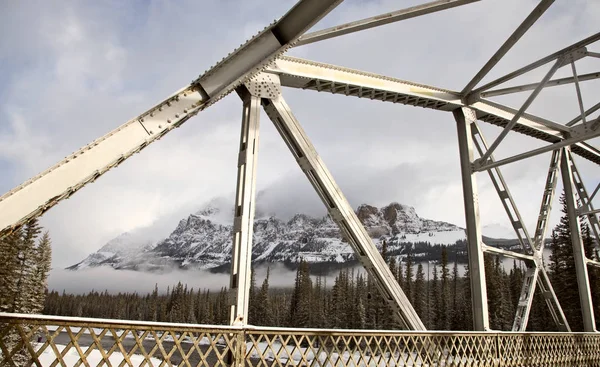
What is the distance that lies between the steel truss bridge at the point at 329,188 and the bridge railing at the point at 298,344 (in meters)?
0.03

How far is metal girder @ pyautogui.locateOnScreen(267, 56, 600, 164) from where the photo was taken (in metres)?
9.69

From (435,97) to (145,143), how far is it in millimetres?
9050

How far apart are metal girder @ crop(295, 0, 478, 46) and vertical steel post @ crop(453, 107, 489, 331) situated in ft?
15.8

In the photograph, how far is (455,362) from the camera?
354 inches

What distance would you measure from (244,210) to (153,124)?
2802 millimetres

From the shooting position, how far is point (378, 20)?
8.10 meters

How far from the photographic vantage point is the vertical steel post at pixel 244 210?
767 cm

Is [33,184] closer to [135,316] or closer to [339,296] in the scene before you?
[339,296]

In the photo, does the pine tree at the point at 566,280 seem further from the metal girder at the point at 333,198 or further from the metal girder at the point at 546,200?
the metal girder at the point at 333,198

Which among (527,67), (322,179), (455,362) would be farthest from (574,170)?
(322,179)

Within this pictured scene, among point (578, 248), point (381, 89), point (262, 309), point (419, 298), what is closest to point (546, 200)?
point (578, 248)

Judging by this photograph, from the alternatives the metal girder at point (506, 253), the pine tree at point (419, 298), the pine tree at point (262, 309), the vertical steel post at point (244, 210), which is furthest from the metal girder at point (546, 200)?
the pine tree at point (262, 309)

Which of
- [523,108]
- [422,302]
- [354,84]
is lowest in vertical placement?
[422,302]

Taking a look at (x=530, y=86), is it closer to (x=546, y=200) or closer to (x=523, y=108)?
(x=523, y=108)
